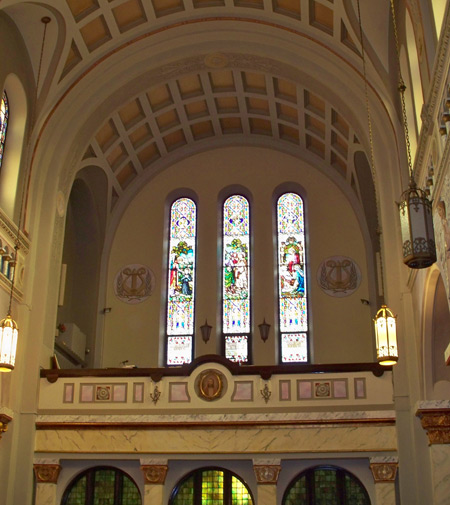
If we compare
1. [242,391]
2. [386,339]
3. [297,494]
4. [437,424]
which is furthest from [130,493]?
[386,339]

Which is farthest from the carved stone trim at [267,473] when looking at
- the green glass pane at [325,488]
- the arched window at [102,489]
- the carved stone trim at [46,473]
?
the carved stone trim at [46,473]

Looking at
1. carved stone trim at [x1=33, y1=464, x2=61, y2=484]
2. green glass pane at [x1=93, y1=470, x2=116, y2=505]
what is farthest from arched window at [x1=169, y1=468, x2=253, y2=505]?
carved stone trim at [x1=33, y1=464, x2=61, y2=484]

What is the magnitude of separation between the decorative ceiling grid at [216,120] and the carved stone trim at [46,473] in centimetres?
746

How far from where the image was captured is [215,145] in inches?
786

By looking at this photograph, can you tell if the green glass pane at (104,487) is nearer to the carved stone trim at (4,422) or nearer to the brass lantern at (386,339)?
the carved stone trim at (4,422)

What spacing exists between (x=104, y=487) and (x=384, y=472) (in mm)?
5429

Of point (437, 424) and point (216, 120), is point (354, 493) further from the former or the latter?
point (216, 120)

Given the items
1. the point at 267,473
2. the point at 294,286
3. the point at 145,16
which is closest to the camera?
the point at 267,473

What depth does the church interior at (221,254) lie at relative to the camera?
13.3m

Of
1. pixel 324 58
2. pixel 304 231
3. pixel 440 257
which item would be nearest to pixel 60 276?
pixel 304 231

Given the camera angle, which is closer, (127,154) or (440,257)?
(440,257)

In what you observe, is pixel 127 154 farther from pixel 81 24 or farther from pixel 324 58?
Answer: pixel 324 58

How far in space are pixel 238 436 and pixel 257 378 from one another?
1194 mm

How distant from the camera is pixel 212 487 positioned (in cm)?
1413
